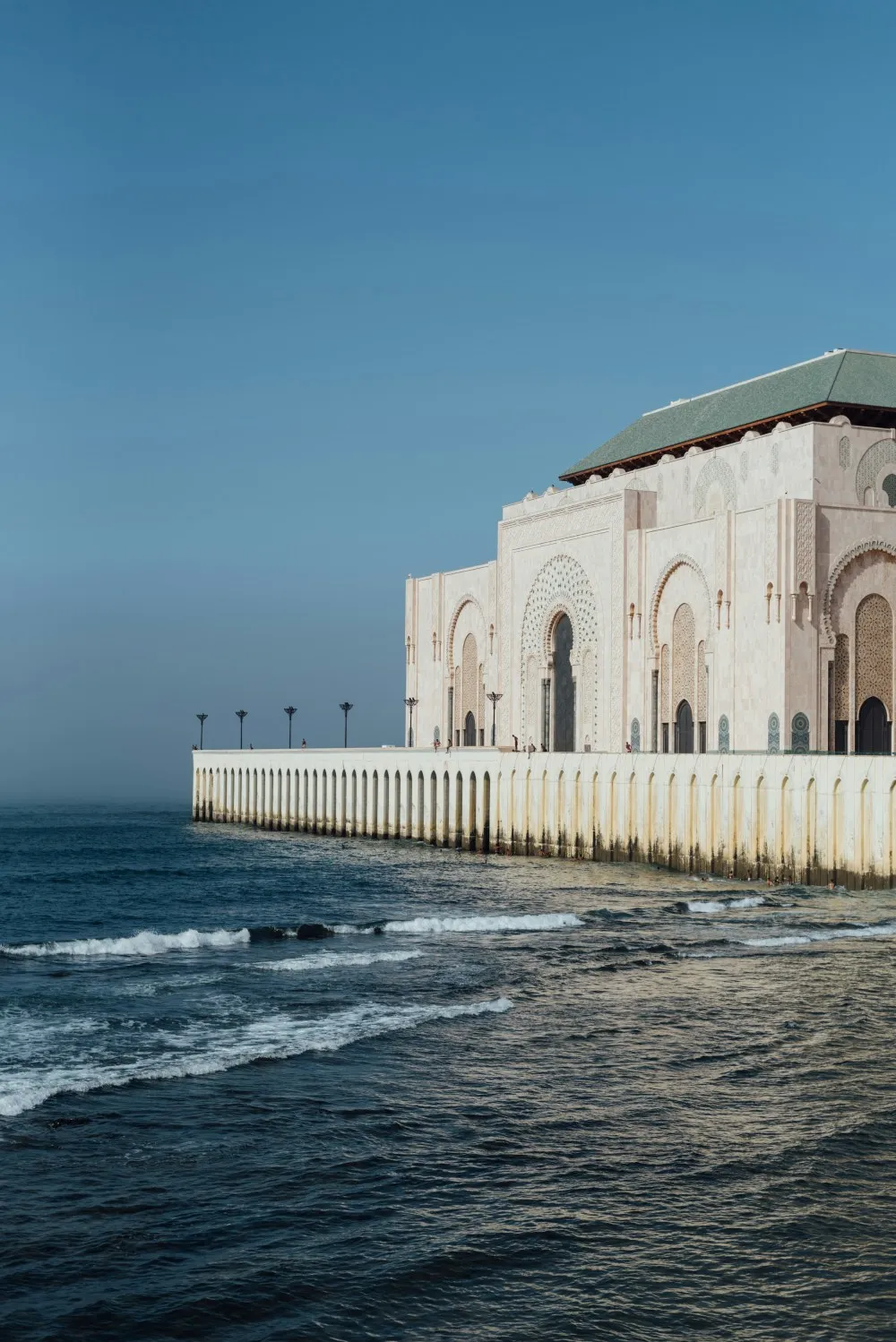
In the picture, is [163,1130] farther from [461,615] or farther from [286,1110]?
[461,615]

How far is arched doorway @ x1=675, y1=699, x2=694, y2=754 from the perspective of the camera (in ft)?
188

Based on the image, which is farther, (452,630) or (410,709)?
(410,709)

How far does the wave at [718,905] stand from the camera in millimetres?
34000

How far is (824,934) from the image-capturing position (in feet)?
94.0

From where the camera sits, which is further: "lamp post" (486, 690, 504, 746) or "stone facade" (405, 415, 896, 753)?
"lamp post" (486, 690, 504, 746)

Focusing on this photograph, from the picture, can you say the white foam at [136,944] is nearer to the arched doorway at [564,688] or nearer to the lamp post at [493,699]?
the arched doorway at [564,688]

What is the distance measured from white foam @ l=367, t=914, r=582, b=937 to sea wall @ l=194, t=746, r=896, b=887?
335 inches

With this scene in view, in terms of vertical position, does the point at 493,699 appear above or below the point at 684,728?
above

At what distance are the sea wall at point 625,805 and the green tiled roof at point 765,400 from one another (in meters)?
17.1

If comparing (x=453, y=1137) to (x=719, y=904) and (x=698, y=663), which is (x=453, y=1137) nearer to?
(x=719, y=904)

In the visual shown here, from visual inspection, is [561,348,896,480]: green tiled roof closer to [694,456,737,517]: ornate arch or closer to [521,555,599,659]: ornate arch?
[694,456,737,517]: ornate arch

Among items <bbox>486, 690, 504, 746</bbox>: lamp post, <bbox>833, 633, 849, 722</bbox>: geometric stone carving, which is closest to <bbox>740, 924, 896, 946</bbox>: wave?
<bbox>833, 633, 849, 722</bbox>: geometric stone carving

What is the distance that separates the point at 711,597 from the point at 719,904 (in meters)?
21.9

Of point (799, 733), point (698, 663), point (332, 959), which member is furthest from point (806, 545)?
point (332, 959)
